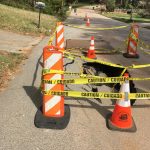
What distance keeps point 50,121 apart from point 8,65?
175 inches

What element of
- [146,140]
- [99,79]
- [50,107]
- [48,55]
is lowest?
[146,140]

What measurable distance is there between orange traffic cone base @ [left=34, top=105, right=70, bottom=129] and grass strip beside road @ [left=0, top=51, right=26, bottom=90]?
2284 mm

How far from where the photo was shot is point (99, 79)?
5926 millimetres

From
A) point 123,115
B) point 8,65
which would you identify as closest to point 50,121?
point 123,115

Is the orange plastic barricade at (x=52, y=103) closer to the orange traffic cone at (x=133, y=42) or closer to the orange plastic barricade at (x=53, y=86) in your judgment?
the orange plastic barricade at (x=53, y=86)

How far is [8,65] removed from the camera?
9.80 m

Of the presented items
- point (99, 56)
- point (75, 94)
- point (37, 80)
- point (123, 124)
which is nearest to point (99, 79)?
point (75, 94)

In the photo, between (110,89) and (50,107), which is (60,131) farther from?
(110,89)

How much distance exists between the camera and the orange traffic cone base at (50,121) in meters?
5.70

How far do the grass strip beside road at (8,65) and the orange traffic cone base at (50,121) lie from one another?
228cm

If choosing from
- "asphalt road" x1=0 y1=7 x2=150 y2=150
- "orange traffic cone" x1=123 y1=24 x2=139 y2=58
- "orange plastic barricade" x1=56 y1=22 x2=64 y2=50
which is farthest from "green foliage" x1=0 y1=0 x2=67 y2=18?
"asphalt road" x1=0 y1=7 x2=150 y2=150

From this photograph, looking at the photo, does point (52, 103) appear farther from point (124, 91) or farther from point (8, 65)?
point (8, 65)

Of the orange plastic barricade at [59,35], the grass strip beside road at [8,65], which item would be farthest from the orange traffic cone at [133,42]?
the grass strip beside road at [8,65]

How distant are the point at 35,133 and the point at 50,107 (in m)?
0.66
